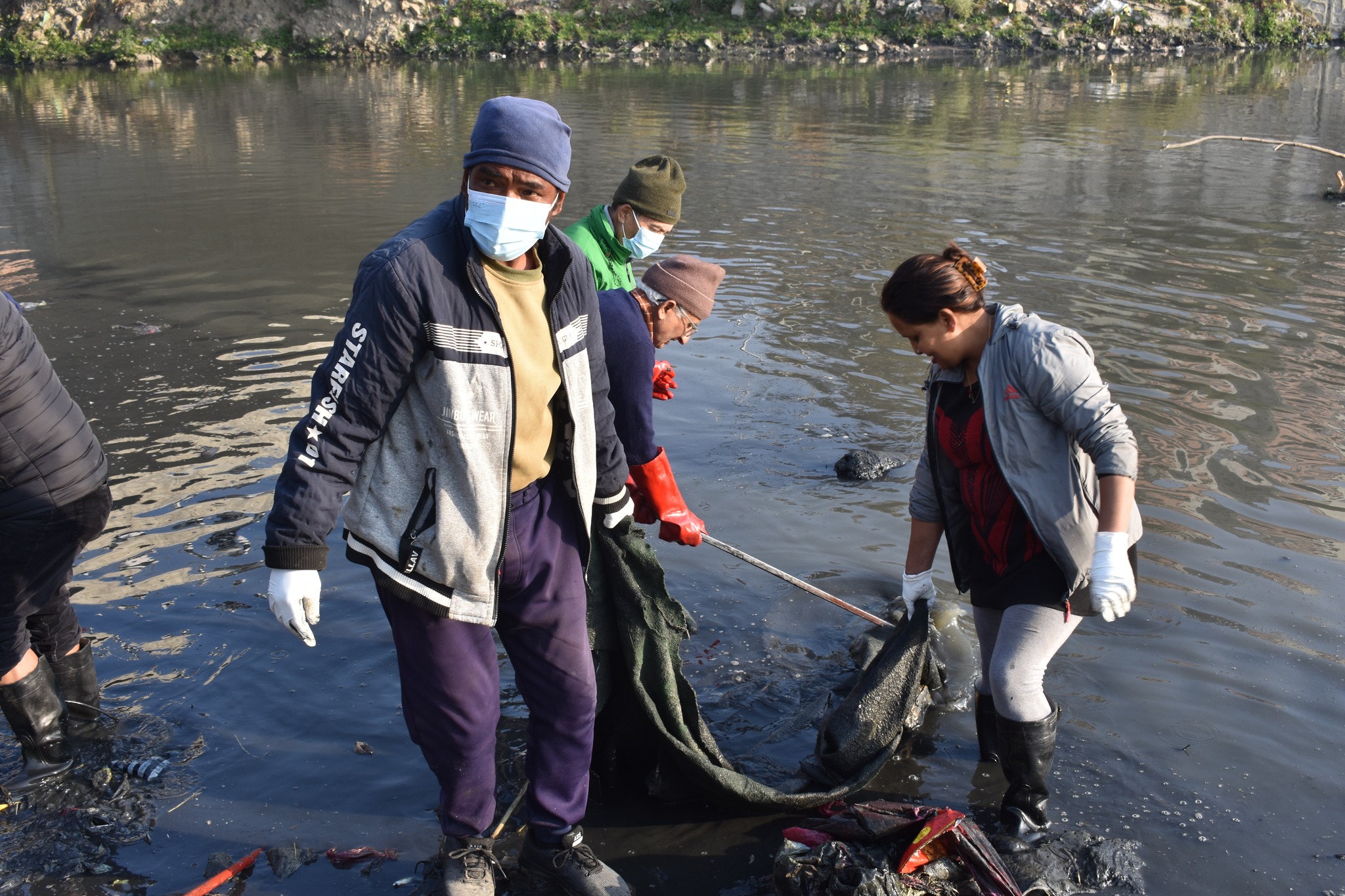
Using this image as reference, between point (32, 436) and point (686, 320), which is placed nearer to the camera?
point (32, 436)

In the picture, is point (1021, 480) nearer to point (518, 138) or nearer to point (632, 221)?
point (518, 138)

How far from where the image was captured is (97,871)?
319cm

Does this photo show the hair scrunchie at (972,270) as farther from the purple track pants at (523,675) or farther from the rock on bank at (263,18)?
the rock on bank at (263,18)

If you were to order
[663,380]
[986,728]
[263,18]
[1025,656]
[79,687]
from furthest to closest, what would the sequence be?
[263,18] < [663,380] < [79,687] < [986,728] < [1025,656]

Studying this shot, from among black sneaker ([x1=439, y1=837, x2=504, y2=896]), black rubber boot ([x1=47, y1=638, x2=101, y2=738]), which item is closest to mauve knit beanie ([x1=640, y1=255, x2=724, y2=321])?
black sneaker ([x1=439, y1=837, x2=504, y2=896])

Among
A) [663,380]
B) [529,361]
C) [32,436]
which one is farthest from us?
[663,380]

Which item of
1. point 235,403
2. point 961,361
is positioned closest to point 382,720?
point 961,361

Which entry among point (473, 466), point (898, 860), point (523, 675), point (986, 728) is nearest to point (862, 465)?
point (986, 728)

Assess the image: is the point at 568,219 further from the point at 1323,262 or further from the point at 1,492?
the point at 1,492

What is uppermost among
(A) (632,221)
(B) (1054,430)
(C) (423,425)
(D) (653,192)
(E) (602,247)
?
(D) (653,192)

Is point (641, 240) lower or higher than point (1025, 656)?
higher

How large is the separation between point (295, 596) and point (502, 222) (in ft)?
3.39

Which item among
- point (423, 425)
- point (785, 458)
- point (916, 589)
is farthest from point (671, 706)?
point (785, 458)

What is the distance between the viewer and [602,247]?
4434 millimetres
